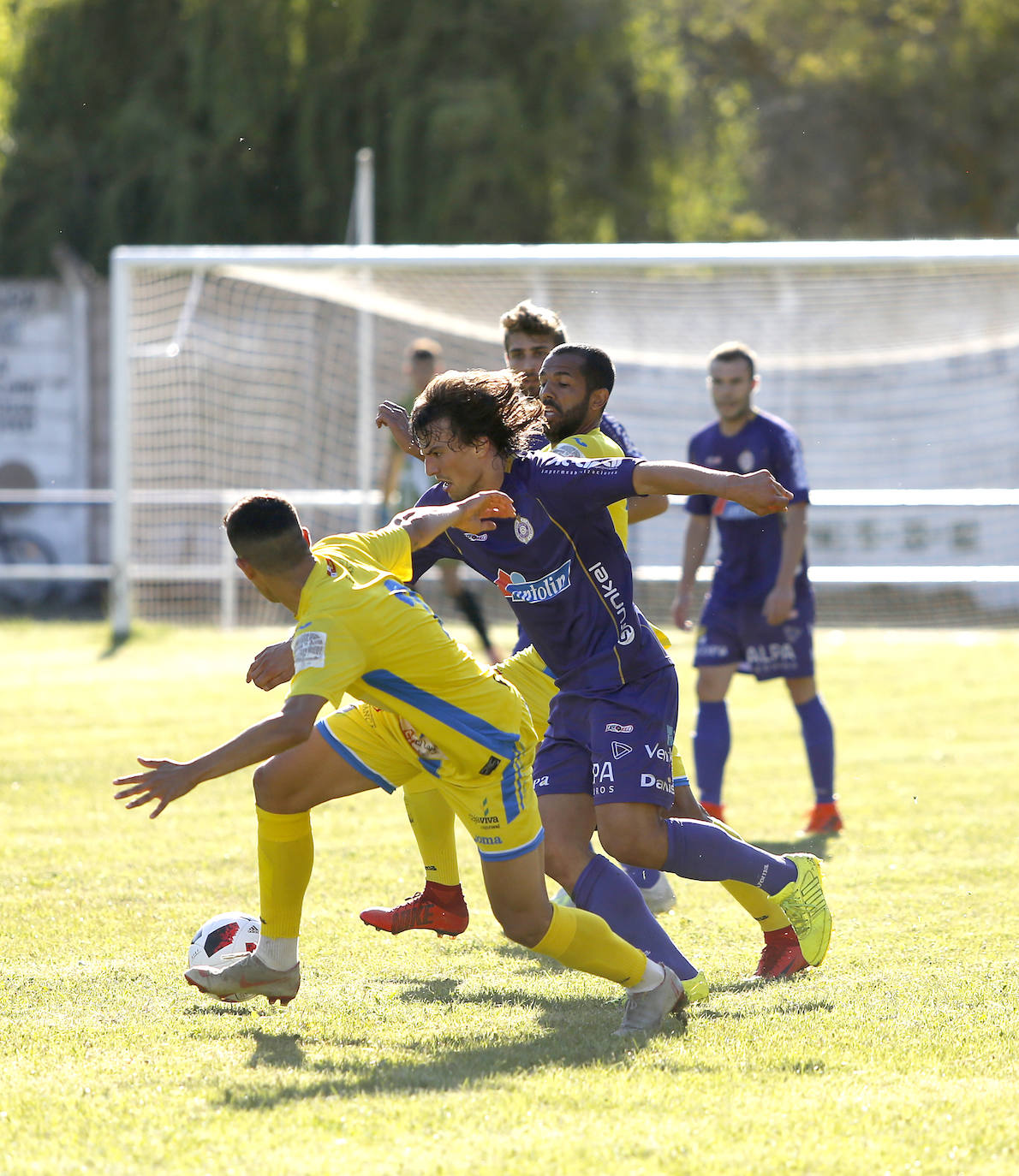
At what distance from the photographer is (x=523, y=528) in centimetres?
432

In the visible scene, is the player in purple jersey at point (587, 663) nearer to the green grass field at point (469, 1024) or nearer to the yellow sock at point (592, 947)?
the yellow sock at point (592, 947)

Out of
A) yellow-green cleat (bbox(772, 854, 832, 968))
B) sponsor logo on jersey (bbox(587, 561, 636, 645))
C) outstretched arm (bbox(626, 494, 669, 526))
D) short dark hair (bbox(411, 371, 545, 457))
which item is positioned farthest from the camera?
outstretched arm (bbox(626, 494, 669, 526))

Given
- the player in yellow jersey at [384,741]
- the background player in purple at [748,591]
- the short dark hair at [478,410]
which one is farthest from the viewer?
the background player in purple at [748,591]

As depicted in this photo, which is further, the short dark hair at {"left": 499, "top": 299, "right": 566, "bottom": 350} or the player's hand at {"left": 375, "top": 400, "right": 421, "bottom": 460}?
the short dark hair at {"left": 499, "top": 299, "right": 566, "bottom": 350}

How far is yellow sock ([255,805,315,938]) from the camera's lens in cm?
417

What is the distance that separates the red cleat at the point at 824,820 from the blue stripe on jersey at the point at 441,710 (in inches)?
132

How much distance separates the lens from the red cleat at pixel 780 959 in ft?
15.1

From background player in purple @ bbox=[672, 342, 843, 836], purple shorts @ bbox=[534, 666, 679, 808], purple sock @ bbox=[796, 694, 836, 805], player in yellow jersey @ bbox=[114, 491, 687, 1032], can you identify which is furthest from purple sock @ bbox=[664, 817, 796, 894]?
purple sock @ bbox=[796, 694, 836, 805]

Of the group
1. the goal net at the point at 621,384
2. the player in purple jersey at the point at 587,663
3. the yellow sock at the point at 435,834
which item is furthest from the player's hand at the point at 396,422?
the goal net at the point at 621,384

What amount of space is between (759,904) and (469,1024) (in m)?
0.99

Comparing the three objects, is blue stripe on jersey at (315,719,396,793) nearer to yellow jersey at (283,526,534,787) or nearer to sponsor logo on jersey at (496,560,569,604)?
yellow jersey at (283,526,534,787)

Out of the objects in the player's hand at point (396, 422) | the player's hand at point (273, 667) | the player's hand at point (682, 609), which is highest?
the player's hand at point (396, 422)

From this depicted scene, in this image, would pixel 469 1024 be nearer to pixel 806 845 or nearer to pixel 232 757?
pixel 232 757

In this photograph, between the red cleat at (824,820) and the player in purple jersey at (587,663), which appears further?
the red cleat at (824,820)
